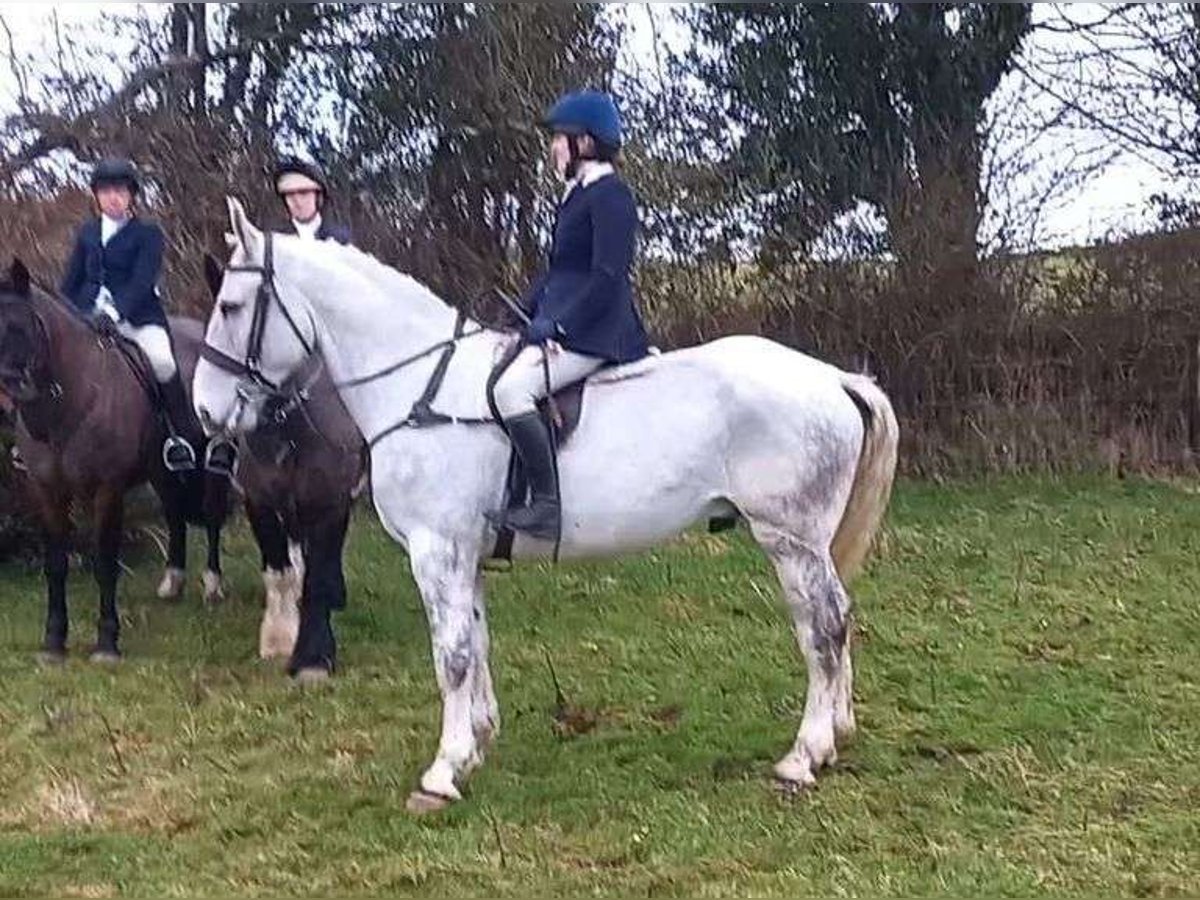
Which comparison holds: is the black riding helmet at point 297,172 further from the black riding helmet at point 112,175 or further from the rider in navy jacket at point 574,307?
the rider in navy jacket at point 574,307

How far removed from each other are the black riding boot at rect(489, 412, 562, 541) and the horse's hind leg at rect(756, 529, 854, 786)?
858mm

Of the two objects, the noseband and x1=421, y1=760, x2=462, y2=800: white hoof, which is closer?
x1=421, y1=760, x2=462, y2=800: white hoof

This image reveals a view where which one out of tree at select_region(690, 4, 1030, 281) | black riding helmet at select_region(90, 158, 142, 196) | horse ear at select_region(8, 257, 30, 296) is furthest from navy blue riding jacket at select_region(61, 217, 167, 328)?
tree at select_region(690, 4, 1030, 281)

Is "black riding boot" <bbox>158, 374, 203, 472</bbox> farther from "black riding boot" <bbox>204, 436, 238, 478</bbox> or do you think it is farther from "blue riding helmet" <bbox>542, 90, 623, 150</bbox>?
"blue riding helmet" <bbox>542, 90, 623, 150</bbox>

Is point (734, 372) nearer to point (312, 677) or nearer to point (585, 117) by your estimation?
point (585, 117)

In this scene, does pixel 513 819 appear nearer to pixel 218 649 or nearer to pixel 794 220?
pixel 218 649

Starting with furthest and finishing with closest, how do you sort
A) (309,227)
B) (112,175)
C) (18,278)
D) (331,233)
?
(112,175) < (331,233) < (309,227) < (18,278)

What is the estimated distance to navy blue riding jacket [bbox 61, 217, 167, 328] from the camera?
329 inches

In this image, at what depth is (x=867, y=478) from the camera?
5.97m

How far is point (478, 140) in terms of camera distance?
45.0 feet

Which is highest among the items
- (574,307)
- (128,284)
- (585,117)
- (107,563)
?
(585,117)

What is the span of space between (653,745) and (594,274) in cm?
202

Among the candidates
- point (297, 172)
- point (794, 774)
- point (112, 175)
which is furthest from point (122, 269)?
point (794, 774)

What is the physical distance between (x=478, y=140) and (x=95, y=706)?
7890 mm
